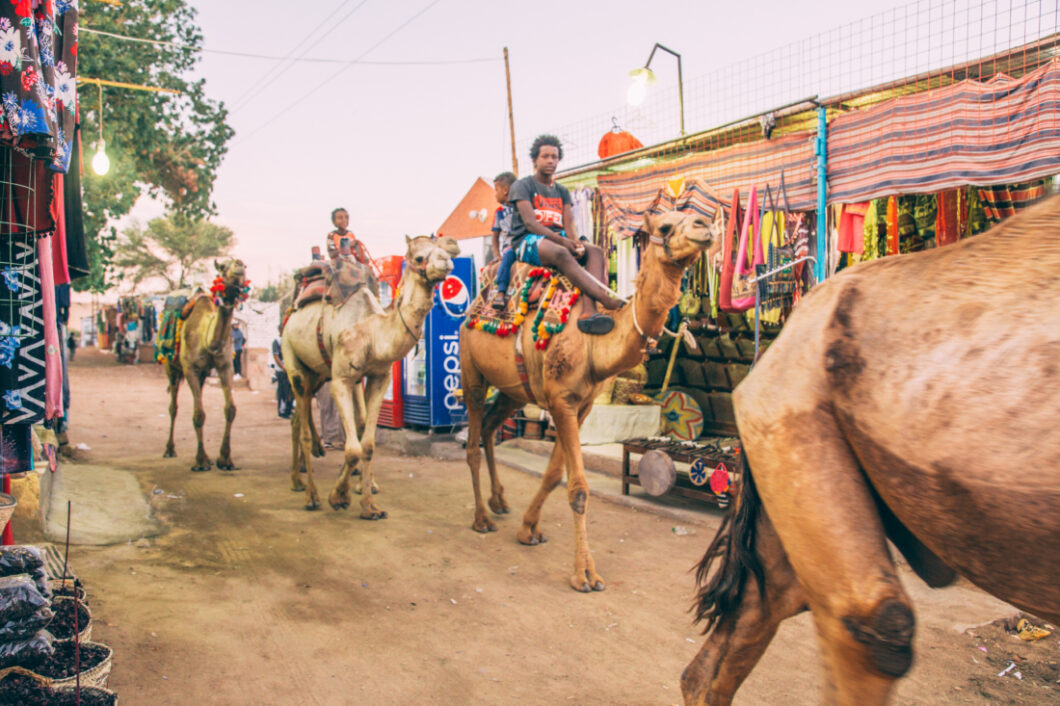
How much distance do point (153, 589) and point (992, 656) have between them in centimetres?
491

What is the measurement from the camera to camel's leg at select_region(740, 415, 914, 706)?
1.67 metres

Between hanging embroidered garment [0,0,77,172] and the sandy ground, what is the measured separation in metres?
2.46

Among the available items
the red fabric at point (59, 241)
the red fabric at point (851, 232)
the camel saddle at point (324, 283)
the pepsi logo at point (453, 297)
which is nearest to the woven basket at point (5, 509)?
the red fabric at point (59, 241)

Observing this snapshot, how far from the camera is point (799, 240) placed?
18.4 ft

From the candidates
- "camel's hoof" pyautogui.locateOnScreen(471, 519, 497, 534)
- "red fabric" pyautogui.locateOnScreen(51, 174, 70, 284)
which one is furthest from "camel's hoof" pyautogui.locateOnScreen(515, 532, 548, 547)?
"red fabric" pyautogui.locateOnScreen(51, 174, 70, 284)

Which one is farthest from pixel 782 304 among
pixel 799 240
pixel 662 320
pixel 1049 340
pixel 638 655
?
pixel 1049 340

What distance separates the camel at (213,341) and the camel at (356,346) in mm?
1006

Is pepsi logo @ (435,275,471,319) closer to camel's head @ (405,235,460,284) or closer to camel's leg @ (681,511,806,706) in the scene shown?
camel's head @ (405,235,460,284)

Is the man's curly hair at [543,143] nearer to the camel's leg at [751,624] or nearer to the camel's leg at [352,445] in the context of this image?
the camel's leg at [352,445]

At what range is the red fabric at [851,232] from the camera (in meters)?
5.20

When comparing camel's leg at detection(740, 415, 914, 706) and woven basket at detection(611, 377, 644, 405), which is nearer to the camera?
camel's leg at detection(740, 415, 914, 706)

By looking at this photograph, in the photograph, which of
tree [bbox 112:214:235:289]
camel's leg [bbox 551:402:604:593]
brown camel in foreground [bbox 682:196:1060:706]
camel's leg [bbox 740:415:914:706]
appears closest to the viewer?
brown camel in foreground [bbox 682:196:1060:706]

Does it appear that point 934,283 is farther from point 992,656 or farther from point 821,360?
point 992,656

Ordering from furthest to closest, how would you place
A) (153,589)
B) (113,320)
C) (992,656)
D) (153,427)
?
(113,320)
(153,427)
(153,589)
(992,656)
